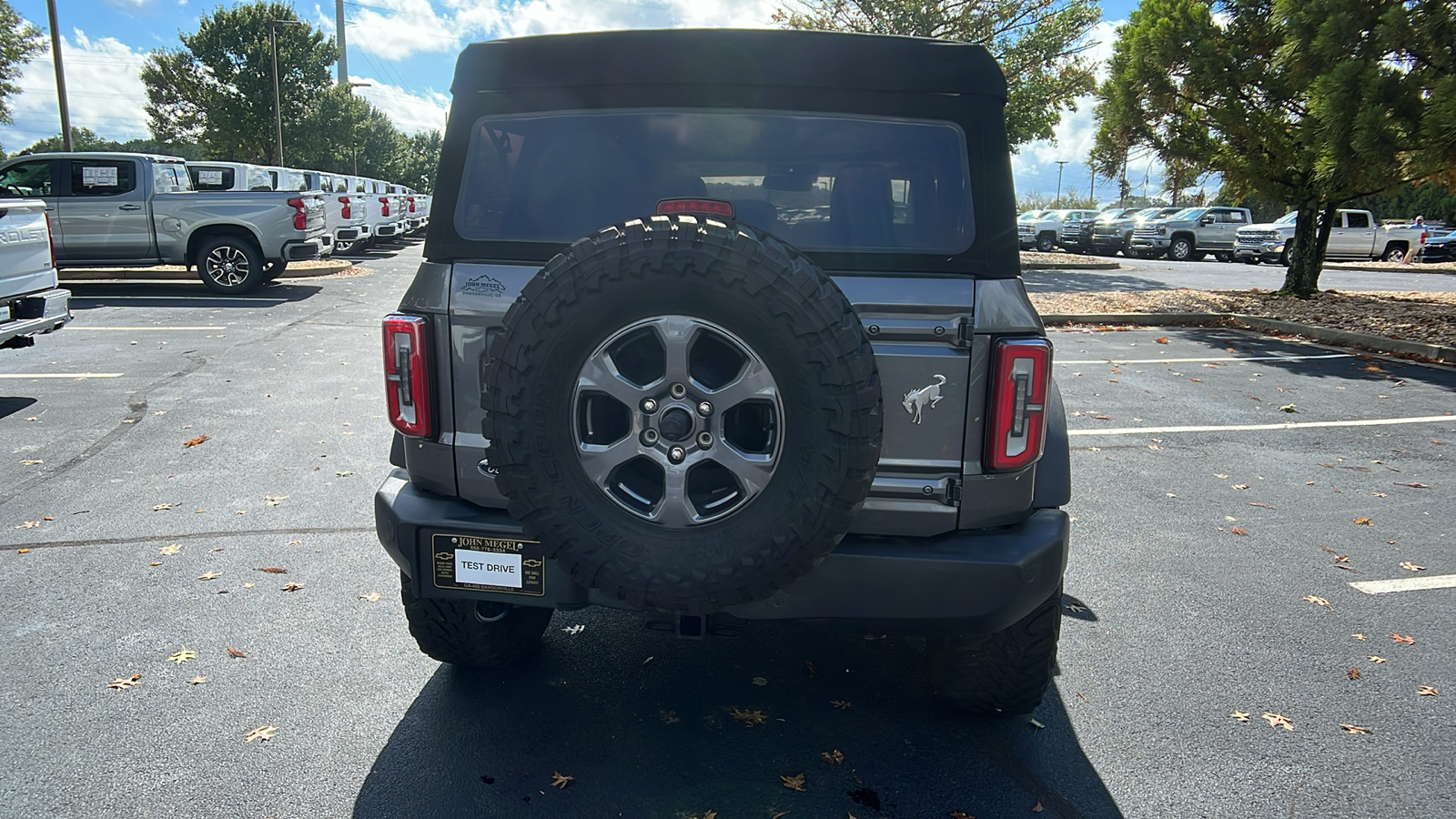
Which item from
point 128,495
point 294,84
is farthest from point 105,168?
point 294,84

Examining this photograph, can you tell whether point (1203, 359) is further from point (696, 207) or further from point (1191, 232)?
point (1191, 232)

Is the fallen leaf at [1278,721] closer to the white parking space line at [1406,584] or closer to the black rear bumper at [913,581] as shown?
the black rear bumper at [913,581]

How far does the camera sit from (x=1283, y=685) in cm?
352

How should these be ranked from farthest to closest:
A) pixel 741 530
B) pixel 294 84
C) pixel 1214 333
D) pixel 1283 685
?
pixel 294 84 < pixel 1214 333 < pixel 1283 685 < pixel 741 530

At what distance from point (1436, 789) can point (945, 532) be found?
168 centimetres

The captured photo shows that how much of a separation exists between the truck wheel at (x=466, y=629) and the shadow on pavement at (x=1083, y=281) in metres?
15.0

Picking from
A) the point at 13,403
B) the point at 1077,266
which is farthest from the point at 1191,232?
the point at 13,403

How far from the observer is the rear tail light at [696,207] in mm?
2801

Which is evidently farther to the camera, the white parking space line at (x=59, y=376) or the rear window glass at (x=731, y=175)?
the white parking space line at (x=59, y=376)

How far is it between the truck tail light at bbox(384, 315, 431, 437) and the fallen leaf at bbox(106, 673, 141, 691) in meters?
1.44

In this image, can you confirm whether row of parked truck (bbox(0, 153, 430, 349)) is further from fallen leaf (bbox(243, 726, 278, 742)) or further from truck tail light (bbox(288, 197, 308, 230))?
fallen leaf (bbox(243, 726, 278, 742))

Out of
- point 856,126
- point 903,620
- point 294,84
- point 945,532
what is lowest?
point 903,620


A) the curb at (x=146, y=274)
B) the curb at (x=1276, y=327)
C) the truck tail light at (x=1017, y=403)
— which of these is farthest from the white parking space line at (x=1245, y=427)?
the curb at (x=146, y=274)

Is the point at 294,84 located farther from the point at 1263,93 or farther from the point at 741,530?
the point at 741,530
